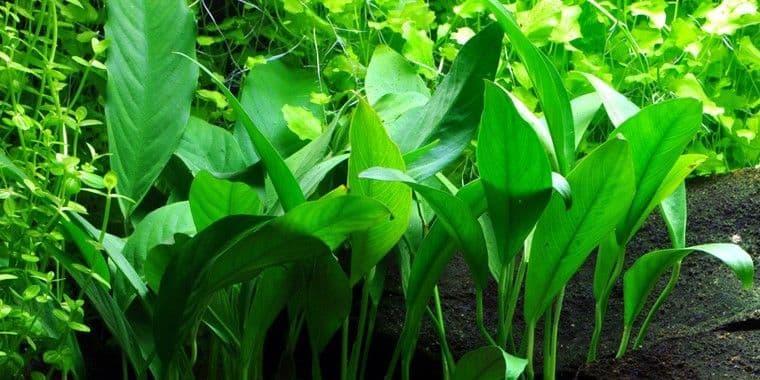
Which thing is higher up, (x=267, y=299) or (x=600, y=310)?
(x=267, y=299)

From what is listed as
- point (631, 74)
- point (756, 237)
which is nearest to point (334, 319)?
point (756, 237)

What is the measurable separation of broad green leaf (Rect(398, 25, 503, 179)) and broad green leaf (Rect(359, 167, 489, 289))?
11 centimetres

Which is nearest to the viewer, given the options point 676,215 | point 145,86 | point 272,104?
point 676,215

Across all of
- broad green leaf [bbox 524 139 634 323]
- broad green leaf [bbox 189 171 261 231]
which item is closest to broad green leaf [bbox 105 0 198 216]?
broad green leaf [bbox 189 171 261 231]

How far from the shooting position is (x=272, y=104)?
1663mm

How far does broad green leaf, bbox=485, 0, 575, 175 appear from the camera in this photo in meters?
1.17

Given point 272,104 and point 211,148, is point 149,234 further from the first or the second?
point 272,104

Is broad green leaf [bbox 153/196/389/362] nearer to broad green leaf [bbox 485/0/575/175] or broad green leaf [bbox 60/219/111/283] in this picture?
broad green leaf [bbox 60/219/111/283]

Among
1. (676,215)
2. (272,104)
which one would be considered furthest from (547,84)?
(272,104)

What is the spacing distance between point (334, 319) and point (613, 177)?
48cm

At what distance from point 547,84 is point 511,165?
0.57 feet

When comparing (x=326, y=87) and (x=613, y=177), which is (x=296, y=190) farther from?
(x=326, y=87)

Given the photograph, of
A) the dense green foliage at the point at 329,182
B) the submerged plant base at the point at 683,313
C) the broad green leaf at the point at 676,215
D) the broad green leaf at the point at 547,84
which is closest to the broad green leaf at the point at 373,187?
the dense green foliage at the point at 329,182

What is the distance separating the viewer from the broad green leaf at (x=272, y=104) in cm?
163
